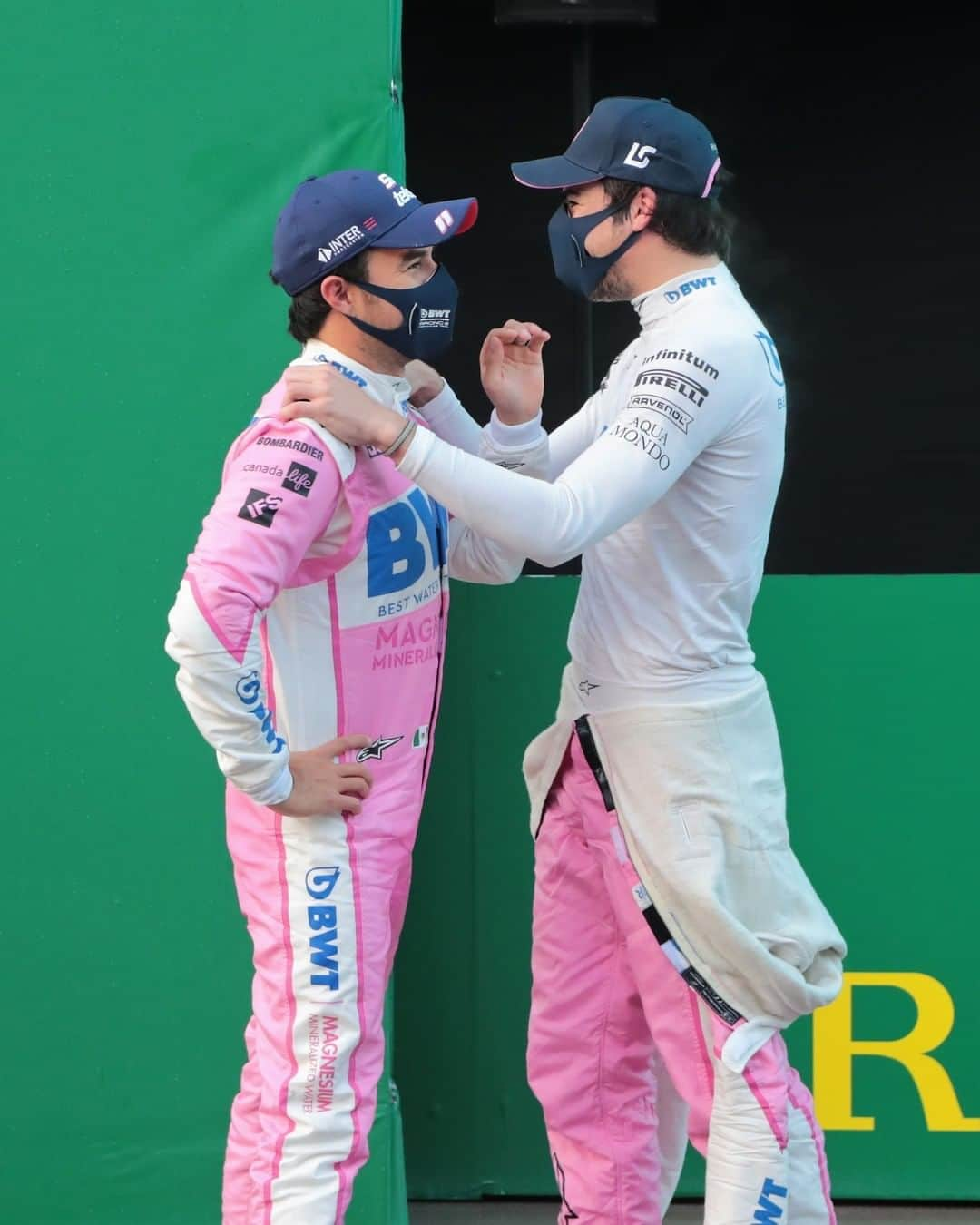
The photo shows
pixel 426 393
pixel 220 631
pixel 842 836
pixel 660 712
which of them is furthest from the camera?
pixel 842 836

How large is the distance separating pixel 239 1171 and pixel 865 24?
2.72 meters

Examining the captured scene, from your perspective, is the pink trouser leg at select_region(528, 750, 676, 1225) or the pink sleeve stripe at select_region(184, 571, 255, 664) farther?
the pink trouser leg at select_region(528, 750, 676, 1225)

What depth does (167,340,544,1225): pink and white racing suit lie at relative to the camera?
2211mm

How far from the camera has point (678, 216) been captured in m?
2.54

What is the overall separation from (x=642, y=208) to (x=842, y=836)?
4.62ft

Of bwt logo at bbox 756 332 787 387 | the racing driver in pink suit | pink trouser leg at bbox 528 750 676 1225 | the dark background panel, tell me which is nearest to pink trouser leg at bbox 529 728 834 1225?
pink trouser leg at bbox 528 750 676 1225

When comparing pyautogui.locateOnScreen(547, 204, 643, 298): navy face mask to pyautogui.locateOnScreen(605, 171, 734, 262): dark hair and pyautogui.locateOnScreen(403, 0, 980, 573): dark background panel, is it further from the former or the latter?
pyautogui.locateOnScreen(403, 0, 980, 573): dark background panel

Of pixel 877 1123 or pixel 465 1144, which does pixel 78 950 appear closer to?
pixel 465 1144

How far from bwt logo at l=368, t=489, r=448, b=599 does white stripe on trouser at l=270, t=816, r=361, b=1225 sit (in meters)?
0.34

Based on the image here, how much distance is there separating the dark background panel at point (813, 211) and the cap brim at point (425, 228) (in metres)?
1.34

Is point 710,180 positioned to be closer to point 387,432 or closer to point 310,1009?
point 387,432

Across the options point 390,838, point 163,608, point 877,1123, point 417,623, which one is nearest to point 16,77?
point 163,608

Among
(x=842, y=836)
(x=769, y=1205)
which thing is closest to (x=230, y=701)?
(x=769, y=1205)

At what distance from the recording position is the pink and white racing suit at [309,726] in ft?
7.25
